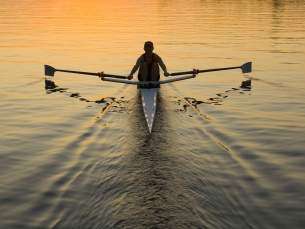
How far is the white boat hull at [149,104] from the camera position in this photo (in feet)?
53.6

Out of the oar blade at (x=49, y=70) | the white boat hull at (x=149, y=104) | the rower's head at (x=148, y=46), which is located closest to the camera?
the white boat hull at (x=149, y=104)

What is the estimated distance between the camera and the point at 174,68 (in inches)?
1341

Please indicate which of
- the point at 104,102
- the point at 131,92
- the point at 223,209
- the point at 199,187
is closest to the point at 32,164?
the point at 199,187

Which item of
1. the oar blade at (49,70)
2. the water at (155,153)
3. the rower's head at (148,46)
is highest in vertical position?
the rower's head at (148,46)

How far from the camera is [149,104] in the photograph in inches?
712

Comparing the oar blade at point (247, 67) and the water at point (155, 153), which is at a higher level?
the oar blade at point (247, 67)


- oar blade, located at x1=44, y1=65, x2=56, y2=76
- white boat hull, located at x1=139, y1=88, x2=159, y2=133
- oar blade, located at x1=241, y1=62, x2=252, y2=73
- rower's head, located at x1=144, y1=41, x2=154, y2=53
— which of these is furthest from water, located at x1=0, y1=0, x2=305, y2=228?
rower's head, located at x1=144, y1=41, x2=154, y2=53

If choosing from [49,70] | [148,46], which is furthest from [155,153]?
[49,70]

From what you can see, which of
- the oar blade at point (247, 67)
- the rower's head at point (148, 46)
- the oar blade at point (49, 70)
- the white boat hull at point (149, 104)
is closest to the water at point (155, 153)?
the white boat hull at point (149, 104)

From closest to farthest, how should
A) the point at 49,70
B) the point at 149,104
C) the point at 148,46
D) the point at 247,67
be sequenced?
1. the point at 149,104
2. the point at 148,46
3. the point at 49,70
4. the point at 247,67

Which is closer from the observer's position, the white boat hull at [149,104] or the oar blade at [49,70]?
the white boat hull at [149,104]

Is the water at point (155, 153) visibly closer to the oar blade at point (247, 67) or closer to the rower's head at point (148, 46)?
the oar blade at point (247, 67)

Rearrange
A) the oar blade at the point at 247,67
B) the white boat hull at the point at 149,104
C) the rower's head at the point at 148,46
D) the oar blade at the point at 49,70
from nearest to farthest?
the white boat hull at the point at 149,104, the rower's head at the point at 148,46, the oar blade at the point at 49,70, the oar blade at the point at 247,67

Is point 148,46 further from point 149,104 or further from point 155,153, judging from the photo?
point 155,153
